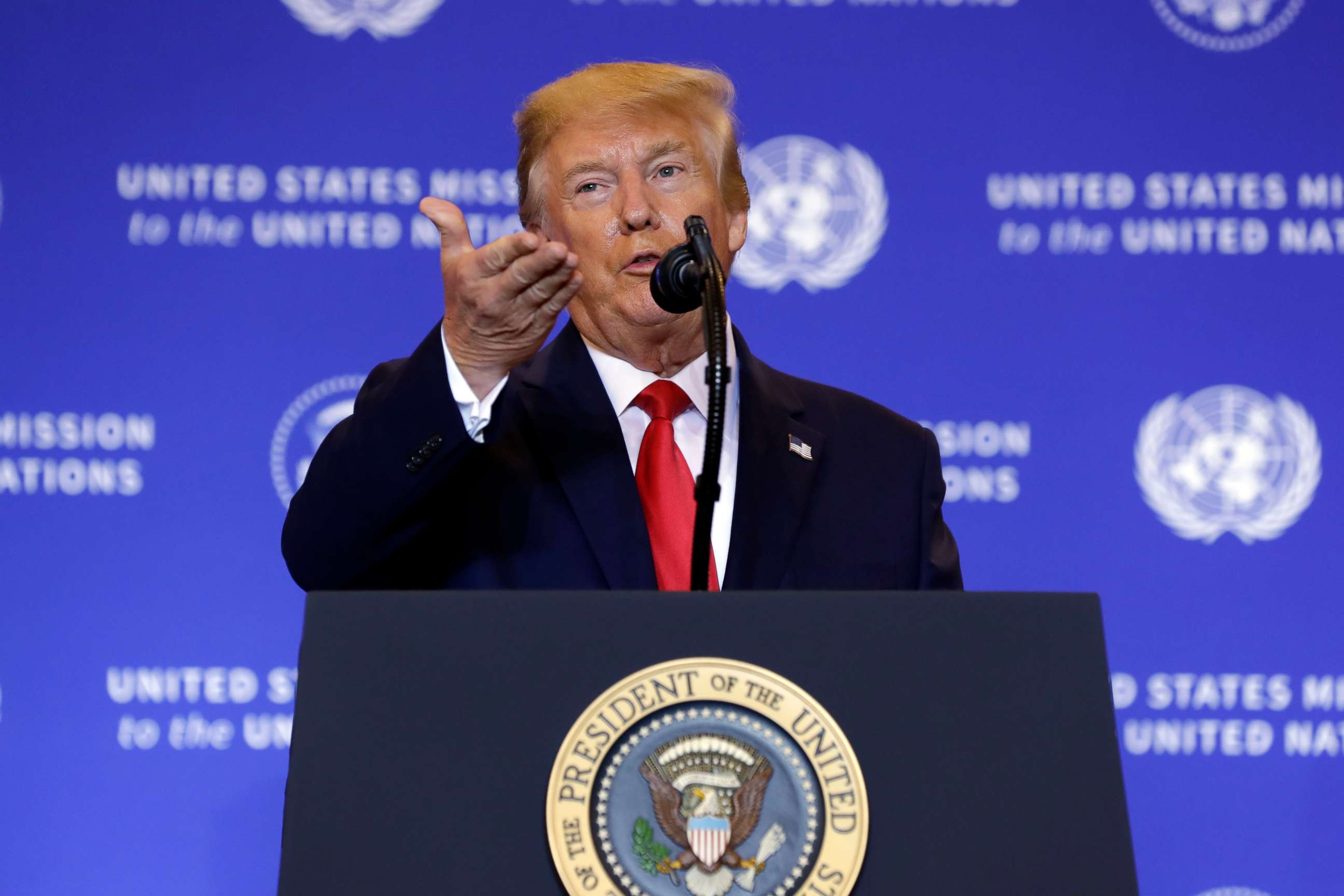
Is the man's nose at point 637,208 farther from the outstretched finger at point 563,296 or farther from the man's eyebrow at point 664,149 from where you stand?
the outstretched finger at point 563,296

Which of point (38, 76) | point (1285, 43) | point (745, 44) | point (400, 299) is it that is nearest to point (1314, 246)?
point (1285, 43)

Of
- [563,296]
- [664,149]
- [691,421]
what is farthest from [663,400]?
[563,296]

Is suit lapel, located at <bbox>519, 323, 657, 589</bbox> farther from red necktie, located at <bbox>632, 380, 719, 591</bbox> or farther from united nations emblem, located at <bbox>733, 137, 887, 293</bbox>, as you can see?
united nations emblem, located at <bbox>733, 137, 887, 293</bbox>

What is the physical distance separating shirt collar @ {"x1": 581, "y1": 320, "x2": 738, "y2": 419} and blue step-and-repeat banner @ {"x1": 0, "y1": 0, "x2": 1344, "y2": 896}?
0.87 metres

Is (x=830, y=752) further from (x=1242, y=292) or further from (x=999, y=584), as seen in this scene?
(x=1242, y=292)

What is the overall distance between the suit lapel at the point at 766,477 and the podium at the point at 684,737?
55cm

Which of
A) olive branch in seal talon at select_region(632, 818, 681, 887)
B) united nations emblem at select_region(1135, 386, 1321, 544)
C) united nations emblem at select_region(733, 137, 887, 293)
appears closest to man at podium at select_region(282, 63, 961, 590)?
olive branch in seal talon at select_region(632, 818, 681, 887)

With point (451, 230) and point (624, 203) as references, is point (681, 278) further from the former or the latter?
point (624, 203)

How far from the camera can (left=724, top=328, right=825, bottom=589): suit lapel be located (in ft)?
4.73

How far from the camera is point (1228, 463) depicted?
256cm

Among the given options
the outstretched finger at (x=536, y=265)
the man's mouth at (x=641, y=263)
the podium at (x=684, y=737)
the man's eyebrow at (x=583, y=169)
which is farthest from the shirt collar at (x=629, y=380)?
the podium at (x=684, y=737)

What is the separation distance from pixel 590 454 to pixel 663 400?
16 cm

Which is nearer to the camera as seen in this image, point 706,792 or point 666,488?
point 706,792

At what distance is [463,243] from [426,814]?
0.49m
